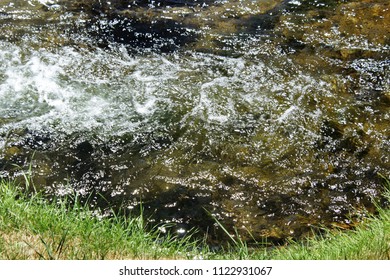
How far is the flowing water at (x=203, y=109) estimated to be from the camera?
466cm

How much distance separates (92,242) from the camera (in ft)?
11.0

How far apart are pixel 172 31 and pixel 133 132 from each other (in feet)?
8.40

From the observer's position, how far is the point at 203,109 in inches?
225

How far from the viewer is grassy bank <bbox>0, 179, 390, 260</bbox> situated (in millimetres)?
3113

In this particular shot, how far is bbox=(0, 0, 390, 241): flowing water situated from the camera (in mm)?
4660

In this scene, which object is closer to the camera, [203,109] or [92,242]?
[92,242]

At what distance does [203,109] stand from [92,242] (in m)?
2.73

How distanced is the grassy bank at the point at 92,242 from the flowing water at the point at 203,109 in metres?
0.49

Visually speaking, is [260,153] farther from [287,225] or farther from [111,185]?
[111,185]

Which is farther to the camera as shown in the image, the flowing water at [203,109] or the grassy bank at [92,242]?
the flowing water at [203,109]

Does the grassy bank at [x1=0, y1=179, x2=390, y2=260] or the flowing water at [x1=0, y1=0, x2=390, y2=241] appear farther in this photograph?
the flowing water at [x1=0, y1=0, x2=390, y2=241]

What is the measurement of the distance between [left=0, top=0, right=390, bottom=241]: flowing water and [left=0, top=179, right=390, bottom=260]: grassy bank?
490 millimetres
